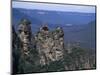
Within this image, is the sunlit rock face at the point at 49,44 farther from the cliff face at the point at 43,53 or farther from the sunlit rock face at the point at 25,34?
the sunlit rock face at the point at 25,34

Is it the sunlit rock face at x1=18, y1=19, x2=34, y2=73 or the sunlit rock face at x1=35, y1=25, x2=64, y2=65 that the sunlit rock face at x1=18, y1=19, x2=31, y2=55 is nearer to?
the sunlit rock face at x1=18, y1=19, x2=34, y2=73

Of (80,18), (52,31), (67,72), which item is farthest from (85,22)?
(67,72)

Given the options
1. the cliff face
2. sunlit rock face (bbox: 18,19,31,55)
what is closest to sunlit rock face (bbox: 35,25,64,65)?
the cliff face

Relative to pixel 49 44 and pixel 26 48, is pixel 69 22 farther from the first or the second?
pixel 26 48

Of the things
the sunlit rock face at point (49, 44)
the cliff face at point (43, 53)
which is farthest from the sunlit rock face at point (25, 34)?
the sunlit rock face at point (49, 44)

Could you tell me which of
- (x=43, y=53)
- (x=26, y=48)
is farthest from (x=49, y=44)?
(x=26, y=48)

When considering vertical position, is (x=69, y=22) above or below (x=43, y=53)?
above

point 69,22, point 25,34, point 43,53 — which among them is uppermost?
point 69,22

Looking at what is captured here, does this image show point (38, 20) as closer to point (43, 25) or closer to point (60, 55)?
Answer: point (43, 25)
